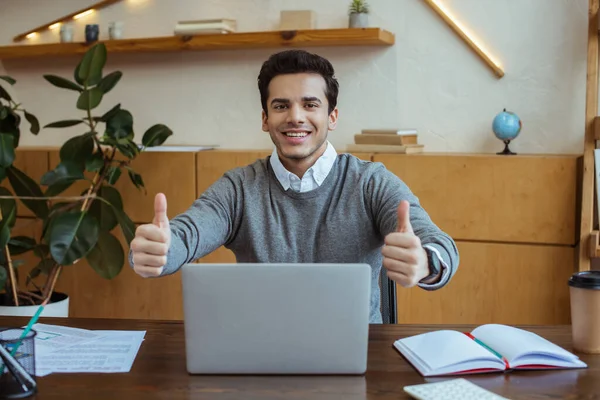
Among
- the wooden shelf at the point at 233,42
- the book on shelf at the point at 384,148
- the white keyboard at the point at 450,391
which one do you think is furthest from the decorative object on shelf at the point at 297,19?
the white keyboard at the point at 450,391

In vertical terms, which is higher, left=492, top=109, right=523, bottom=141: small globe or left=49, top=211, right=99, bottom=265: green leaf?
left=492, top=109, right=523, bottom=141: small globe

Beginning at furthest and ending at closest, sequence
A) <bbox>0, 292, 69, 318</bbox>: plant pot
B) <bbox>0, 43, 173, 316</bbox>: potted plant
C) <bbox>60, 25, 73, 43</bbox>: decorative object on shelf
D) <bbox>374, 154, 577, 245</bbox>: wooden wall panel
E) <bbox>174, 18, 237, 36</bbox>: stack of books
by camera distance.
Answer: <bbox>60, 25, 73, 43</bbox>: decorative object on shelf → <bbox>174, 18, 237, 36</bbox>: stack of books → <bbox>0, 292, 69, 318</bbox>: plant pot → <bbox>0, 43, 173, 316</bbox>: potted plant → <bbox>374, 154, 577, 245</bbox>: wooden wall panel

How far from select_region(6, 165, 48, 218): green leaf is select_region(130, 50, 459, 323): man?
160 centimetres

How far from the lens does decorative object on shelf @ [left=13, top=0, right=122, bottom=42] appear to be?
4062 millimetres

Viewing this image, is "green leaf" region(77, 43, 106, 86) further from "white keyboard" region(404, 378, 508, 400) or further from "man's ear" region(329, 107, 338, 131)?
"white keyboard" region(404, 378, 508, 400)

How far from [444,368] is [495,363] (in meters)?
0.10

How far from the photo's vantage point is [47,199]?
3.56 m

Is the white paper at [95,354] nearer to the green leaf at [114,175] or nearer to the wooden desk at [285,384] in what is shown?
the wooden desk at [285,384]

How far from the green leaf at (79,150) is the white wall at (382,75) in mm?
703

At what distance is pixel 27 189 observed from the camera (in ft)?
11.4

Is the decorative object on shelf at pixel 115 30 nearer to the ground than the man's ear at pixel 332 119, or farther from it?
farther from it

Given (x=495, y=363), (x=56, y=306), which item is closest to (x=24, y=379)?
(x=495, y=363)

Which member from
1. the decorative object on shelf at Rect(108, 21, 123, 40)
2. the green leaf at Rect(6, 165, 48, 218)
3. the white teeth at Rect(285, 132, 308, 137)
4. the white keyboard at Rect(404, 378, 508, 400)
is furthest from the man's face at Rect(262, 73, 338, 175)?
the decorative object on shelf at Rect(108, 21, 123, 40)

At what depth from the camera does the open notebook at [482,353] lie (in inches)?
57.3
